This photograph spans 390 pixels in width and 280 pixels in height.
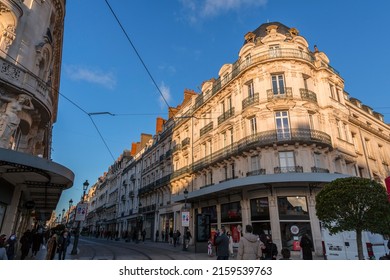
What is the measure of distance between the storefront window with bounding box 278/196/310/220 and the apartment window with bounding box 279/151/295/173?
1971mm

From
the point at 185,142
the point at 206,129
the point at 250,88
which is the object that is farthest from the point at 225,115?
the point at 185,142

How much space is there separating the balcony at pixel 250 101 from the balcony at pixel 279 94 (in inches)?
35.1

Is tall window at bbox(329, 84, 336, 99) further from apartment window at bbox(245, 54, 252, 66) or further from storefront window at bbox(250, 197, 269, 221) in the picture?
storefront window at bbox(250, 197, 269, 221)

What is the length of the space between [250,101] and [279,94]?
218cm

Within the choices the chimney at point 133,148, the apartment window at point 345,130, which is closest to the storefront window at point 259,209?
the apartment window at point 345,130

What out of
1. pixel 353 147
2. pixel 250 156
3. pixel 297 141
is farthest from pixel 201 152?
pixel 353 147

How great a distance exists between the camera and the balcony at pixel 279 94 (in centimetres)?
1909

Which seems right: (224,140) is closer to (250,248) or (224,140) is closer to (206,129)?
(206,129)

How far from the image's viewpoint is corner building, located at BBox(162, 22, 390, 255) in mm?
16969

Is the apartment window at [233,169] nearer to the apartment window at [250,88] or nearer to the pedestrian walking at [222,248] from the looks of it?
the apartment window at [250,88]

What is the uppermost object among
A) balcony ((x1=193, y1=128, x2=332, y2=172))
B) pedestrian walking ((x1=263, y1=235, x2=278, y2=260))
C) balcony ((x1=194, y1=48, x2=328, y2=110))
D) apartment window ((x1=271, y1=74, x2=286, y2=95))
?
balcony ((x1=194, y1=48, x2=328, y2=110))

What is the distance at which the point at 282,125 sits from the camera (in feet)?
61.6

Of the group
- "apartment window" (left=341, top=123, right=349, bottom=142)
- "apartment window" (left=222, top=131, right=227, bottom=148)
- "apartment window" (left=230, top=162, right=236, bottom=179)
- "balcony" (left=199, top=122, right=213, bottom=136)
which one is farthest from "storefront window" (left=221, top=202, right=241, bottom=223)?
"apartment window" (left=341, top=123, right=349, bottom=142)
